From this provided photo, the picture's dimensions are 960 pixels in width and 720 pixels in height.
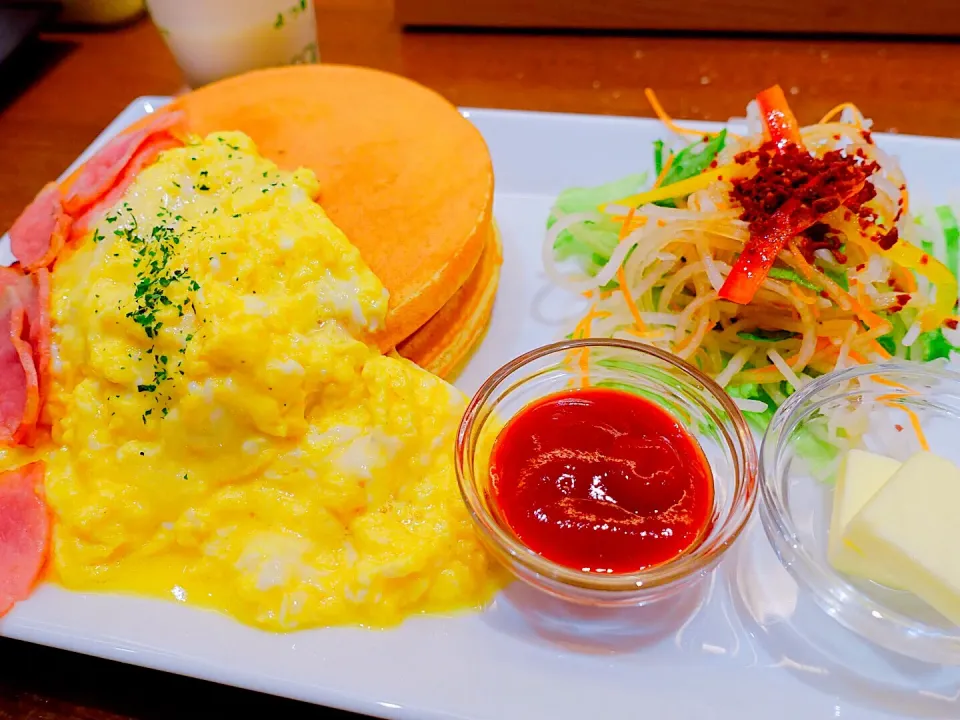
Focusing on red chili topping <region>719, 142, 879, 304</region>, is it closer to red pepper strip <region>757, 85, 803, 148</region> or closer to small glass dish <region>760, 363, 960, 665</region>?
red pepper strip <region>757, 85, 803, 148</region>

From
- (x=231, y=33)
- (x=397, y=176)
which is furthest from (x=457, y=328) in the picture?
(x=231, y=33)

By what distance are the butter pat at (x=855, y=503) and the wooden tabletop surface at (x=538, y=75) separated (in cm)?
254

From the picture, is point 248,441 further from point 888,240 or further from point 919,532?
point 888,240

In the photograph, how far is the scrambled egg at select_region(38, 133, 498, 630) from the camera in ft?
6.38

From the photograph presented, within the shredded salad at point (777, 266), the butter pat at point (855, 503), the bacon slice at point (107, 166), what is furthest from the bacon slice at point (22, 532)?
the butter pat at point (855, 503)

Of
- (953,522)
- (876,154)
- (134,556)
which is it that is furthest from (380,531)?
(876,154)

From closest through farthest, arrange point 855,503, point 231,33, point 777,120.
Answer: point 855,503 → point 777,120 → point 231,33

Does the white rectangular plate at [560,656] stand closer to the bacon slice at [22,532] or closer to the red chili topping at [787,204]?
the bacon slice at [22,532]

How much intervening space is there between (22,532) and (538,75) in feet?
11.6

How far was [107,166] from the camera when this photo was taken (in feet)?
8.22

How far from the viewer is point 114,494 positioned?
202cm

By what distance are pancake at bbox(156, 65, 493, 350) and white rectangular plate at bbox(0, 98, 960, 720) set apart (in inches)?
34.9

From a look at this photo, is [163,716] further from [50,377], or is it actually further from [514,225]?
[514,225]

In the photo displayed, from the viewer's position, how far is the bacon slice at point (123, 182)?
231 centimetres
